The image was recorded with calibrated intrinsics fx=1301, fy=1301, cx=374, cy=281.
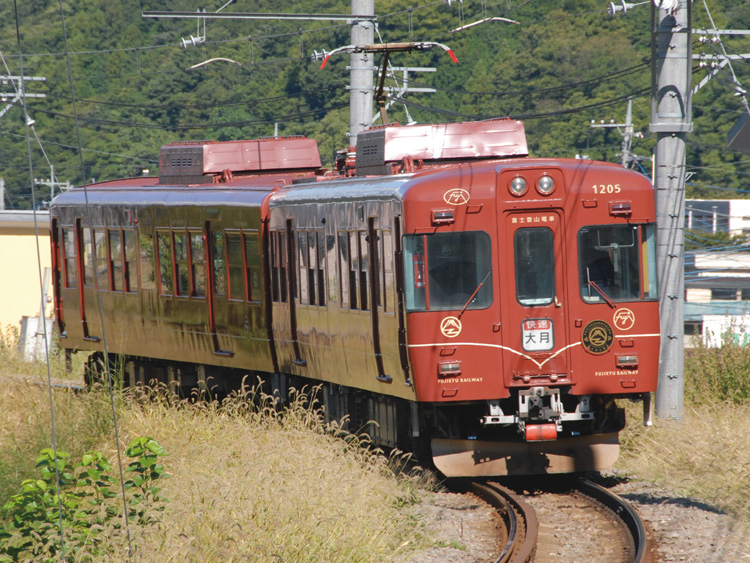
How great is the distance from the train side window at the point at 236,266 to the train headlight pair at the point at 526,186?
5156 mm

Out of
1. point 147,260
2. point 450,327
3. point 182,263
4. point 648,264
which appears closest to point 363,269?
point 450,327

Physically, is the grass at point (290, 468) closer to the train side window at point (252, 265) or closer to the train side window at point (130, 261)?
the train side window at point (252, 265)

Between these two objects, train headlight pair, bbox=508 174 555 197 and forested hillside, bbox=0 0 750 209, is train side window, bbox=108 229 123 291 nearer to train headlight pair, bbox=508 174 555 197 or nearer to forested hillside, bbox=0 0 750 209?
train headlight pair, bbox=508 174 555 197

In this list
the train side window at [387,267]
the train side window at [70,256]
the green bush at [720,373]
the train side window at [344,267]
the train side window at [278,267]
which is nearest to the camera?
the train side window at [387,267]

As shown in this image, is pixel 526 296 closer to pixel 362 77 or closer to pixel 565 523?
pixel 565 523

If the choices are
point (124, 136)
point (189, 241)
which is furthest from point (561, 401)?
point (124, 136)

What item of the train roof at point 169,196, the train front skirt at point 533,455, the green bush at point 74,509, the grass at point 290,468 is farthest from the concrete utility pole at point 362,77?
the green bush at point 74,509

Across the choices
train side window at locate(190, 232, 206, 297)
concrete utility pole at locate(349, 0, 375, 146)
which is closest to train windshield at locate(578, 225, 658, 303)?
train side window at locate(190, 232, 206, 297)

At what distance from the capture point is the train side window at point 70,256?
1970 cm

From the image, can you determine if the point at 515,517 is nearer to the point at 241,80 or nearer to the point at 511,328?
the point at 511,328

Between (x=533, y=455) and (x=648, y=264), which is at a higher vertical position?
(x=648, y=264)

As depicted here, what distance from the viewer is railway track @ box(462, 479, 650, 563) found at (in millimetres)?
9227

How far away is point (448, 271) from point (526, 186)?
1057 mm

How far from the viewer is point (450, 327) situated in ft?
37.9
